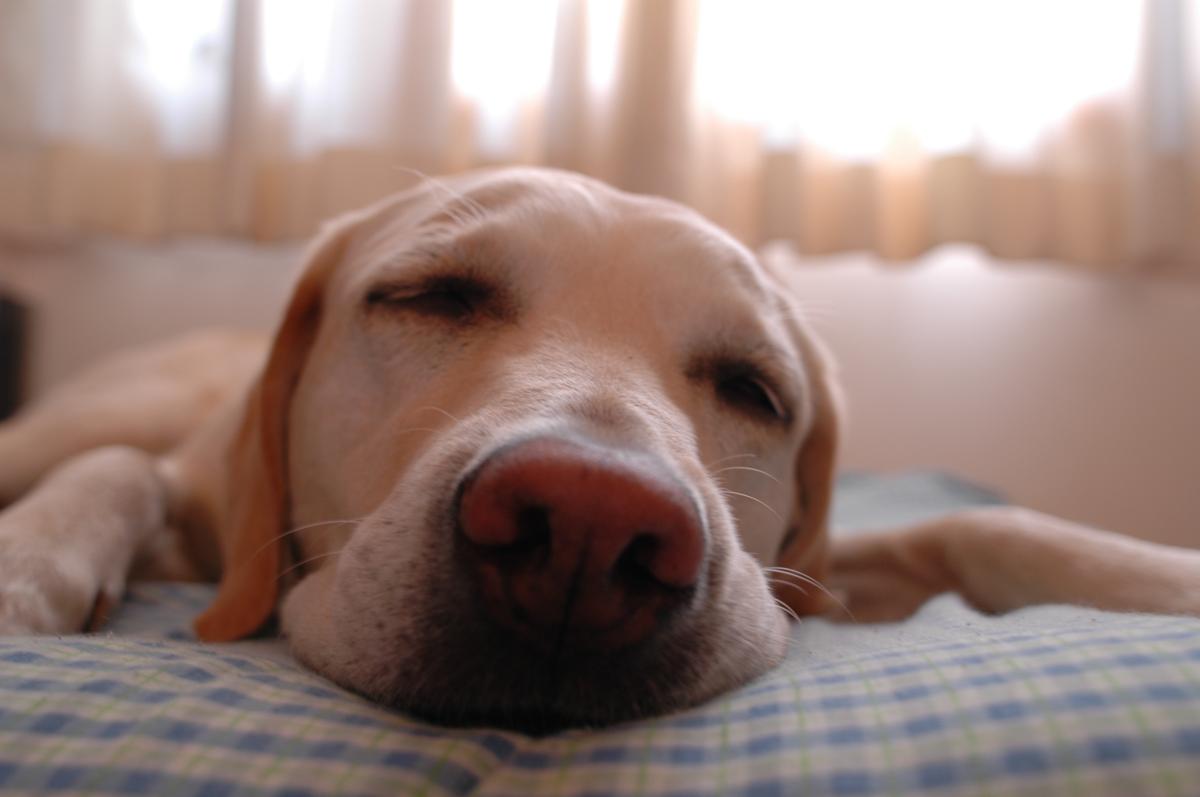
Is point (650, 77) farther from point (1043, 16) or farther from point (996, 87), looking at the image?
point (1043, 16)

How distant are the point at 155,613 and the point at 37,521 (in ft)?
0.89

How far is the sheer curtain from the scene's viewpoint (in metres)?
3.70

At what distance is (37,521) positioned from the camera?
144 centimetres

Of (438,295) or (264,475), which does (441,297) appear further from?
(264,475)

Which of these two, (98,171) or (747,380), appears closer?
(747,380)

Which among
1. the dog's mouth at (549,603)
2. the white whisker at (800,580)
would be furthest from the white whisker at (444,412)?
the white whisker at (800,580)

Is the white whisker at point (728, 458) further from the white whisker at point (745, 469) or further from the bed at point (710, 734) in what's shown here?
the bed at point (710, 734)

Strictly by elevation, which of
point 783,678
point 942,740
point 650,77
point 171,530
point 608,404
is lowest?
point 171,530

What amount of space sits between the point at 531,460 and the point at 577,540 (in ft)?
0.31

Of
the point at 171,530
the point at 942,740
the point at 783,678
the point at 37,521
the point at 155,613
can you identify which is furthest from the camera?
the point at 171,530

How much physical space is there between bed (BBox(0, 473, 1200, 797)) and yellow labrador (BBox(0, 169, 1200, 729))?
3.4 inches

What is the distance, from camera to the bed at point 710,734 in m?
0.71

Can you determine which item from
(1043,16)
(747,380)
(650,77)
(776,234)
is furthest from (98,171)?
(1043,16)

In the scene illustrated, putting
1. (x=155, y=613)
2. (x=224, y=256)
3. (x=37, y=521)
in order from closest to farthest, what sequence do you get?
1. (x=37, y=521)
2. (x=155, y=613)
3. (x=224, y=256)
